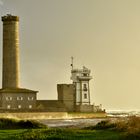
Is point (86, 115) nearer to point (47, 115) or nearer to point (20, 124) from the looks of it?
point (47, 115)

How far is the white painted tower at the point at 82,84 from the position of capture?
3991 inches

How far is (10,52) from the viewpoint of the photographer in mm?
95125

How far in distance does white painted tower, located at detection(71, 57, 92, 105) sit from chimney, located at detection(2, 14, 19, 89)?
1240 centimetres

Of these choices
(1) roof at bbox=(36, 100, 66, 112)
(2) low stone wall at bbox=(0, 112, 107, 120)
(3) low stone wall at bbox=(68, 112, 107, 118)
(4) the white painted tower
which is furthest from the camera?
(4) the white painted tower

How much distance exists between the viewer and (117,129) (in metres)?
28.5

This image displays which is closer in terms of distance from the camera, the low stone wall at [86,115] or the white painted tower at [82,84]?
the low stone wall at [86,115]

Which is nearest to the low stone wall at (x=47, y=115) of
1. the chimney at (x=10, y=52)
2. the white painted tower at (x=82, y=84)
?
the white painted tower at (x=82, y=84)

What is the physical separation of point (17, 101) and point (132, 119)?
2418 inches

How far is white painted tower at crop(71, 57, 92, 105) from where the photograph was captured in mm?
101375

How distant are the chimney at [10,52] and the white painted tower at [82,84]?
12400mm

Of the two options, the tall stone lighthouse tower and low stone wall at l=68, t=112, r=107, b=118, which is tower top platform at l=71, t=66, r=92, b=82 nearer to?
low stone wall at l=68, t=112, r=107, b=118

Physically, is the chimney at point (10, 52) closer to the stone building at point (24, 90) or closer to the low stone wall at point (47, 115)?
the stone building at point (24, 90)

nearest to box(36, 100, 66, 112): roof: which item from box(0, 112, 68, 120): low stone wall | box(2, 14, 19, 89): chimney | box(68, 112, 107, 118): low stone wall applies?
box(0, 112, 68, 120): low stone wall

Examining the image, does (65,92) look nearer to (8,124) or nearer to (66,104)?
(66,104)
